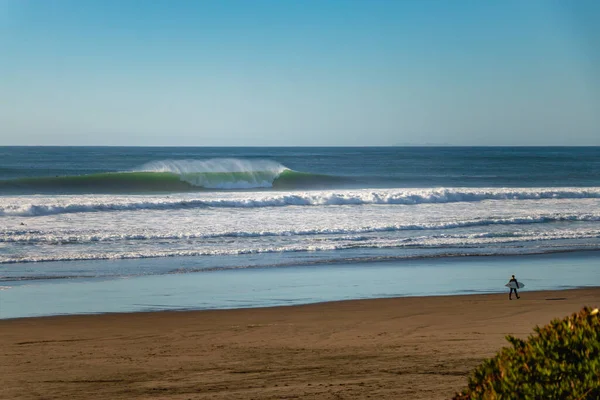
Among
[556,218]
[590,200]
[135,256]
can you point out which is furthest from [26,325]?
[590,200]

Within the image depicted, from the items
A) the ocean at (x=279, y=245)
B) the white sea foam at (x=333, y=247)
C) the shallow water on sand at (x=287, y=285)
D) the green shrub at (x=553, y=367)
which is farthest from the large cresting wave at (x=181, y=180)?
the green shrub at (x=553, y=367)

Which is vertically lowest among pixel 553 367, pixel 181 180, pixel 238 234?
pixel 553 367

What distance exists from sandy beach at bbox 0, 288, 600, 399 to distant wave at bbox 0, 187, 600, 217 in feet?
56.3

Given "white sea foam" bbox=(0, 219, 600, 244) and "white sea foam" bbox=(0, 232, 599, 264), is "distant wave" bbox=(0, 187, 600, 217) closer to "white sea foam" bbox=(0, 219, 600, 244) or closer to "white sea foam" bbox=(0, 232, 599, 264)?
"white sea foam" bbox=(0, 219, 600, 244)

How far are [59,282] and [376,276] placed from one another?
6.50m

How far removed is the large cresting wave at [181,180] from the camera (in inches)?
1797

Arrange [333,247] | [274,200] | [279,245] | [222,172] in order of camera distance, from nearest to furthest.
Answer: [333,247] < [279,245] < [274,200] < [222,172]

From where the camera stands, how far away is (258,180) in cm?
5141

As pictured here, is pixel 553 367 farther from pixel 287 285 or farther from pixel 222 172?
pixel 222 172

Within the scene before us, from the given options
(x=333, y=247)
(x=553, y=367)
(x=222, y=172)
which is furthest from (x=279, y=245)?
(x=222, y=172)

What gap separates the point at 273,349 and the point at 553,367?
5.85 metres

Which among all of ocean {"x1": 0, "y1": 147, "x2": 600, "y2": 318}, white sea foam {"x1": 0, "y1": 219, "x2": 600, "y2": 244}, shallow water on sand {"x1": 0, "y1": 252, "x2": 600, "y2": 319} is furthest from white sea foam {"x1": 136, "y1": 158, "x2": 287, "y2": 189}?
shallow water on sand {"x1": 0, "y1": 252, "x2": 600, "y2": 319}

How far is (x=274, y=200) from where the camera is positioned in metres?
32.3

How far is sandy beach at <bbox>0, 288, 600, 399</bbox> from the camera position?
24.5 ft
